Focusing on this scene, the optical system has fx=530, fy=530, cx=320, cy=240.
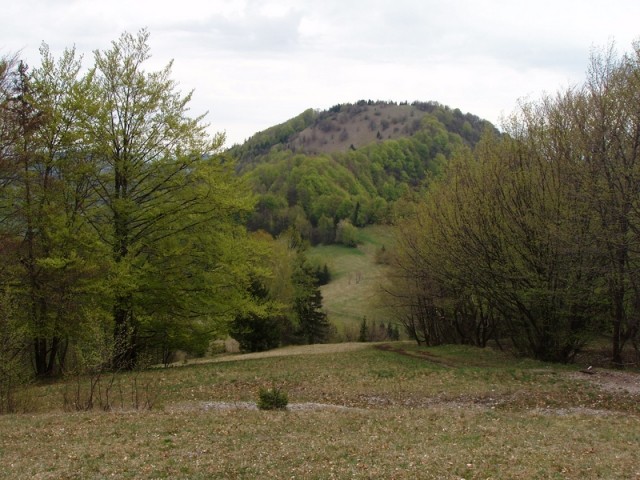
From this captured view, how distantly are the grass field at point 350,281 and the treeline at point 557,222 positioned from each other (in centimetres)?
2206

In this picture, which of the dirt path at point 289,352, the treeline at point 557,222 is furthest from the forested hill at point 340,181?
the treeline at point 557,222

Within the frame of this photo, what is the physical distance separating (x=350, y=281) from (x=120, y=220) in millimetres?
75736

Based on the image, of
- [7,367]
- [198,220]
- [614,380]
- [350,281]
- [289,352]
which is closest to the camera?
[7,367]

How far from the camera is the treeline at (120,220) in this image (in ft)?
67.1

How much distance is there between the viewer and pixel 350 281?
318 ft

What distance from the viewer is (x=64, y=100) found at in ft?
71.7

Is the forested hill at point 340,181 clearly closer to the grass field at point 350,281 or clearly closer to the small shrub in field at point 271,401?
the grass field at point 350,281

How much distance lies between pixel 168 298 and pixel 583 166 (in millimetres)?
18553

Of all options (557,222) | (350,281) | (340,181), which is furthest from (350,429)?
(340,181)

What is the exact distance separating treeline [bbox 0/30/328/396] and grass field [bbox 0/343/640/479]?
12.1 feet

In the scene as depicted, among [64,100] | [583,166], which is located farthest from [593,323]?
[64,100]

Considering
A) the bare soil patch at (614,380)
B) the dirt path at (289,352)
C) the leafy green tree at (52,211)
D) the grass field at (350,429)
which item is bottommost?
the dirt path at (289,352)

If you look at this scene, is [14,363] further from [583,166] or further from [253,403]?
[583,166]

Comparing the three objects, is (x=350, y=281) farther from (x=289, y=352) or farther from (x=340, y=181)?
(x=289, y=352)
